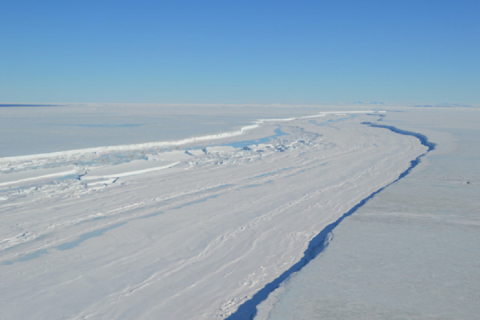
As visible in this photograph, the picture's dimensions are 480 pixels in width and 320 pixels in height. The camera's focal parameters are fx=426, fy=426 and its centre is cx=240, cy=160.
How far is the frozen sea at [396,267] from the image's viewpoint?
3658 mm

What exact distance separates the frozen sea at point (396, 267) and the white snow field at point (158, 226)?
0.41m

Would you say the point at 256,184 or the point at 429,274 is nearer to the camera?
→ the point at 429,274

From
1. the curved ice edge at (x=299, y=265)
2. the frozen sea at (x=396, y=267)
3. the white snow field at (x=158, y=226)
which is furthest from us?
the white snow field at (x=158, y=226)

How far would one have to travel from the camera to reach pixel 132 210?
7.02 m

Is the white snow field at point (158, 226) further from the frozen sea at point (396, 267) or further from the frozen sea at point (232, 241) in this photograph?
the frozen sea at point (396, 267)

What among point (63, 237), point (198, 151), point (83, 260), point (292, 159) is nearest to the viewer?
point (83, 260)

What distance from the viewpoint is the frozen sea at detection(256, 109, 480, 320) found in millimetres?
3658

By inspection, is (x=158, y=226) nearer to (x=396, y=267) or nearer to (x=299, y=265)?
(x=299, y=265)

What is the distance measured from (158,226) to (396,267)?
3.31 m

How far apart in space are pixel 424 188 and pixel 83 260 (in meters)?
6.55

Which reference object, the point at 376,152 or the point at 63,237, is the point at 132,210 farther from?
the point at 376,152

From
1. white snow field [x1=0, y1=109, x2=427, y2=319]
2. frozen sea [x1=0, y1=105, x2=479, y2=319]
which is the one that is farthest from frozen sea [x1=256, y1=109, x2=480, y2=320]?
white snow field [x1=0, y1=109, x2=427, y2=319]

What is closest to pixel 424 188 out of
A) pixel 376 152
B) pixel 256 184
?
pixel 256 184

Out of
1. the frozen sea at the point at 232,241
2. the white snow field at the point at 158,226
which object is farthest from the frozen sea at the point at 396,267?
the white snow field at the point at 158,226
